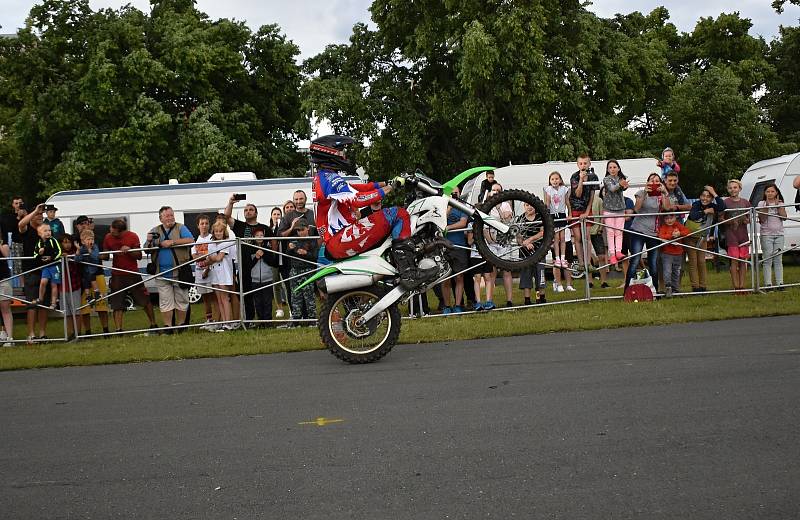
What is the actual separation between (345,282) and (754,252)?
7453mm

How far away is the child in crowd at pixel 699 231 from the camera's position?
49.2ft

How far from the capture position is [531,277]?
14.7 m

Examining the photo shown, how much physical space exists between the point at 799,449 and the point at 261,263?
10276 mm

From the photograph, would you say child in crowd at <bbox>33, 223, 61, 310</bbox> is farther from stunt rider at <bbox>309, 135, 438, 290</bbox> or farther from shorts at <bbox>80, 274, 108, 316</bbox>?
stunt rider at <bbox>309, 135, 438, 290</bbox>

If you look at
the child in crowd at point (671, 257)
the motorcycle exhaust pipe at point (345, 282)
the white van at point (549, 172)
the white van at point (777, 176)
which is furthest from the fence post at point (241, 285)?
the white van at point (777, 176)

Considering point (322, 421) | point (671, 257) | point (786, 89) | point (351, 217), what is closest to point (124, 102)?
point (671, 257)

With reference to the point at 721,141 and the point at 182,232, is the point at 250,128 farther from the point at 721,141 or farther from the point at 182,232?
the point at 182,232

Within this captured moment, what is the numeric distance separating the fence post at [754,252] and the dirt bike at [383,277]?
18.0 ft

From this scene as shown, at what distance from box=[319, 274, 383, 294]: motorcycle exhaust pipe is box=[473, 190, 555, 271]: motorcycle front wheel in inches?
53.4

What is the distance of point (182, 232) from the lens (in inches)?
609

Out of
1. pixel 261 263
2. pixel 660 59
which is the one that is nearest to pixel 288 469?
pixel 261 263

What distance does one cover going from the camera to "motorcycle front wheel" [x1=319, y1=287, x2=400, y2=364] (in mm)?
10219

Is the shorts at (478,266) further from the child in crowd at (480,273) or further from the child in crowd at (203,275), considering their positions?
the child in crowd at (203,275)

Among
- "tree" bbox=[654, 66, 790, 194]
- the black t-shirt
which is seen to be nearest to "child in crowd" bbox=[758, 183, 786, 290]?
the black t-shirt
